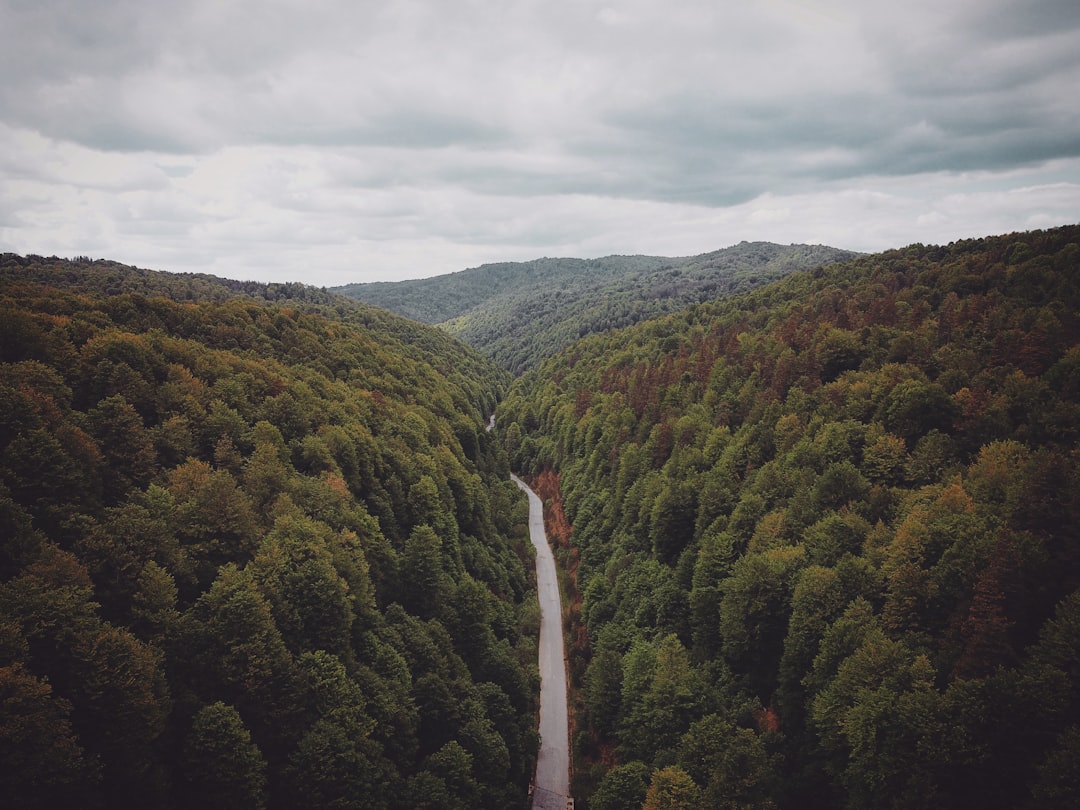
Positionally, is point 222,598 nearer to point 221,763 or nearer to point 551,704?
point 221,763

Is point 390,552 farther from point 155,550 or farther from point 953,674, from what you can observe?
point 953,674

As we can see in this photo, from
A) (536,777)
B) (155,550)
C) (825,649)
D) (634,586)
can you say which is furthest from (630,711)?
(155,550)

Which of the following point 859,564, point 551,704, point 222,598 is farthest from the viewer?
point 551,704

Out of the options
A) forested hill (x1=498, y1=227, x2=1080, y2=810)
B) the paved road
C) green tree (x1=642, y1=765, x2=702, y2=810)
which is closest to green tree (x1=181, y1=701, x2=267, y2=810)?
green tree (x1=642, y1=765, x2=702, y2=810)

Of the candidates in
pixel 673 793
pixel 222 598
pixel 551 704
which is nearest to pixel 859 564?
pixel 673 793

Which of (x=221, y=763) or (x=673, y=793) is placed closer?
(x=221, y=763)
